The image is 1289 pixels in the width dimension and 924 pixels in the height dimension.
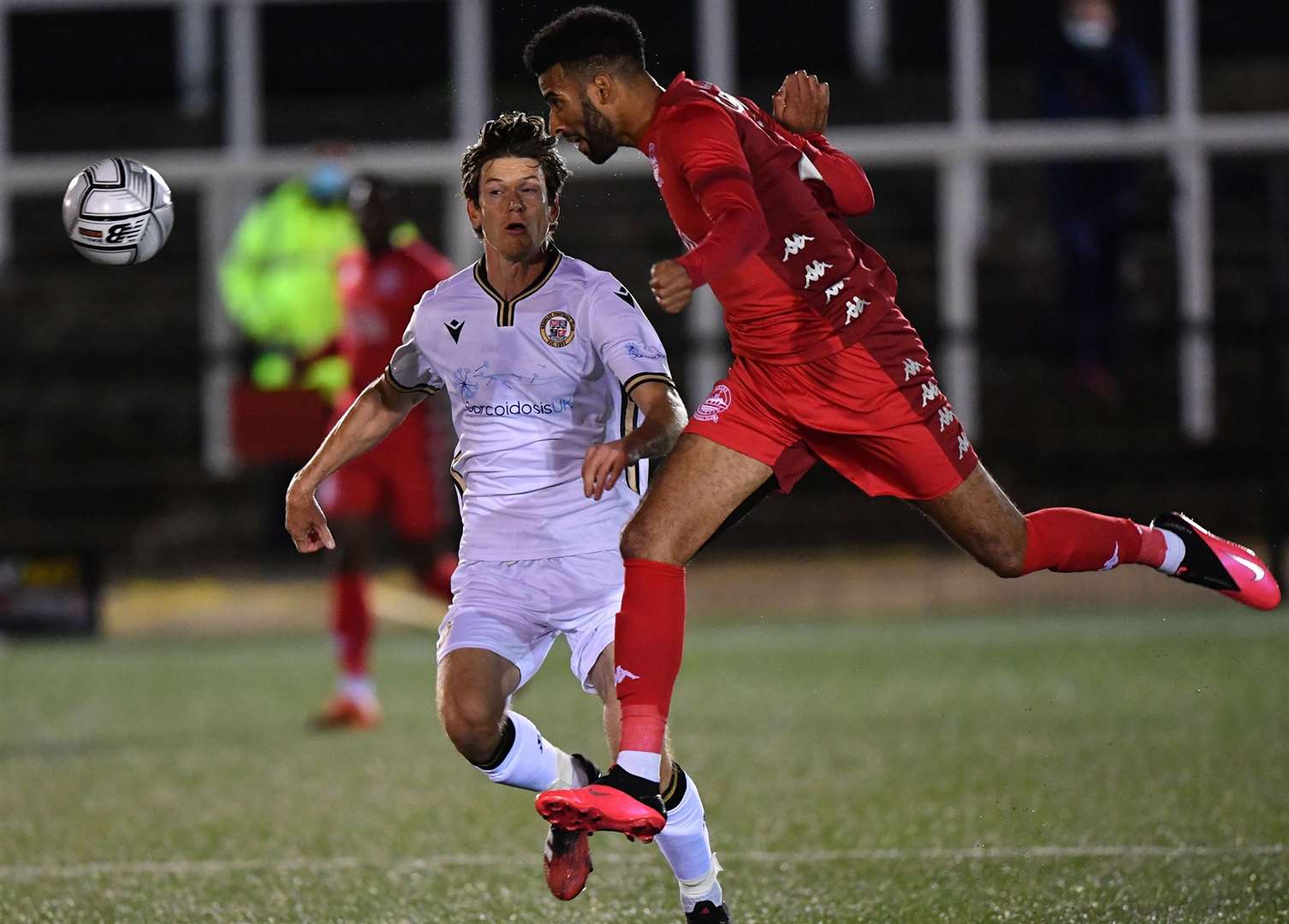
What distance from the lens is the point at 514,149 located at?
174 inches

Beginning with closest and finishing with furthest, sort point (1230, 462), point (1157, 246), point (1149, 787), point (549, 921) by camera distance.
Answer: point (549, 921), point (1149, 787), point (1230, 462), point (1157, 246)

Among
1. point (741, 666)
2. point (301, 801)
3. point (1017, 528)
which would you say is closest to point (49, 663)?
point (741, 666)

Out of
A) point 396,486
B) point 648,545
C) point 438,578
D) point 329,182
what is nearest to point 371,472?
point 396,486

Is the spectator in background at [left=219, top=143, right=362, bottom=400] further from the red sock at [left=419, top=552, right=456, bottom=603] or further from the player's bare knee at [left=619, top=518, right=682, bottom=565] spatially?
the player's bare knee at [left=619, top=518, right=682, bottom=565]

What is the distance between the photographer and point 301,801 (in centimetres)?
620

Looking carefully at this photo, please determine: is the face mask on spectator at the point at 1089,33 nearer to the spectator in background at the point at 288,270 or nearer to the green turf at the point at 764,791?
the green turf at the point at 764,791

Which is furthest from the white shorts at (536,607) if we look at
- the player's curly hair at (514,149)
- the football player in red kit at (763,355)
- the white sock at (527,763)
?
the player's curly hair at (514,149)

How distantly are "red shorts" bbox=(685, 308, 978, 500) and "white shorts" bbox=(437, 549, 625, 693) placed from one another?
1.46 feet

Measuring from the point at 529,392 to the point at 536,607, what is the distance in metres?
0.50

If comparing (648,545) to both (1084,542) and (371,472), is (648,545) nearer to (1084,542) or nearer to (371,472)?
(1084,542)

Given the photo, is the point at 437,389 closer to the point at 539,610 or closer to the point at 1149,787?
the point at 539,610

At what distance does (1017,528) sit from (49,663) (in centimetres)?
766

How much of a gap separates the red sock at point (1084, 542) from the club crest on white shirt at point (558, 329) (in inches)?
46.7

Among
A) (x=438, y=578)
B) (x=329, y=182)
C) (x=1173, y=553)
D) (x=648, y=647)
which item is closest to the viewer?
(x=648, y=647)
